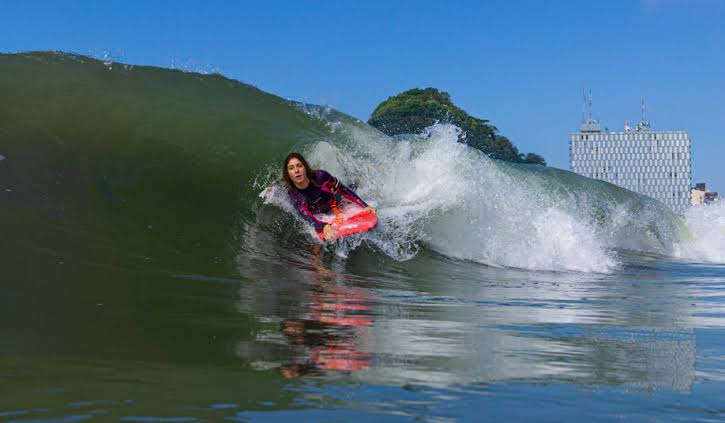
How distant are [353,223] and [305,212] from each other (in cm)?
60

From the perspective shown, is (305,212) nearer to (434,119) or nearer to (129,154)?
(129,154)

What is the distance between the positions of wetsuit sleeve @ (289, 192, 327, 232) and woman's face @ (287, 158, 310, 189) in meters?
0.34

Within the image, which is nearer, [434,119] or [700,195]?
[434,119]

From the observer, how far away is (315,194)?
9.54m

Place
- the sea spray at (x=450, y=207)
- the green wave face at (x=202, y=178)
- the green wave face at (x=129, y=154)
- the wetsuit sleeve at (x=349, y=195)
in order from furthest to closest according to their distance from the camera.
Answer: the sea spray at (x=450, y=207) → the wetsuit sleeve at (x=349, y=195) → the green wave face at (x=202, y=178) → the green wave face at (x=129, y=154)

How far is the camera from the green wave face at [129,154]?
24.8 feet

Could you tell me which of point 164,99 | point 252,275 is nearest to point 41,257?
point 252,275

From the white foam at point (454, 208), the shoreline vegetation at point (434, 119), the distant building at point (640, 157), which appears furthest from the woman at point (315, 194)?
the distant building at point (640, 157)

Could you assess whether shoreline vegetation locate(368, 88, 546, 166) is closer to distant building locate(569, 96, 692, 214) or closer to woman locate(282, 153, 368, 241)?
distant building locate(569, 96, 692, 214)

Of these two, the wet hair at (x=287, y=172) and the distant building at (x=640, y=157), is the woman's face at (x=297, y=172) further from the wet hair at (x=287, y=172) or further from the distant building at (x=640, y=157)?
the distant building at (x=640, y=157)

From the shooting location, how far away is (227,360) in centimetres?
315

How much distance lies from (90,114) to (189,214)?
3906 millimetres

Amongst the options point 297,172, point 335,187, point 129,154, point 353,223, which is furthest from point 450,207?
point 129,154

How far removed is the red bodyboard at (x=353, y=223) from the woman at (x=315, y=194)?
96mm
